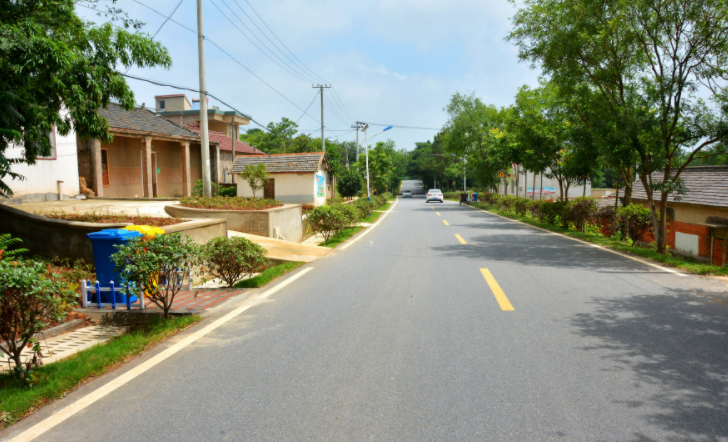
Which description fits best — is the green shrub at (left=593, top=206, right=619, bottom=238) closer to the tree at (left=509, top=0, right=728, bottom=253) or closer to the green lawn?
the tree at (left=509, top=0, right=728, bottom=253)

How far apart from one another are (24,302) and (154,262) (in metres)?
1.74

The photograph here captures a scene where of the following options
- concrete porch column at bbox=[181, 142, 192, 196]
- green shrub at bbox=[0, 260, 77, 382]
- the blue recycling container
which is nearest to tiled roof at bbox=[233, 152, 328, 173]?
concrete porch column at bbox=[181, 142, 192, 196]

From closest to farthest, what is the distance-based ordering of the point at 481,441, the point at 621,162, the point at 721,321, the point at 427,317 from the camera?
1. the point at 481,441
2. the point at 721,321
3. the point at 427,317
4. the point at 621,162

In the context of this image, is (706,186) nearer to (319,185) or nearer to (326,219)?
(326,219)

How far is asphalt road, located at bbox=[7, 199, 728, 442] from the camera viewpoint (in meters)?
3.42

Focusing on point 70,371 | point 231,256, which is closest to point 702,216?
point 231,256

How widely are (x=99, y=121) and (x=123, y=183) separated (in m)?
17.0

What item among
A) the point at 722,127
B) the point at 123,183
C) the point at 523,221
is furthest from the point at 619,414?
the point at 123,183

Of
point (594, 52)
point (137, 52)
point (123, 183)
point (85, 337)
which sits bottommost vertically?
point (85, 337)

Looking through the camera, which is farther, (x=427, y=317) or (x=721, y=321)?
(x=427, y=317)

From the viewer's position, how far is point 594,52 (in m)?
13.3

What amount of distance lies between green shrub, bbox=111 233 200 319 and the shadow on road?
4.80 m

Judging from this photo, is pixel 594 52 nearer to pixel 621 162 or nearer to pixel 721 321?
pixel 621 162

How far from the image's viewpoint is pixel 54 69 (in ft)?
26.0
